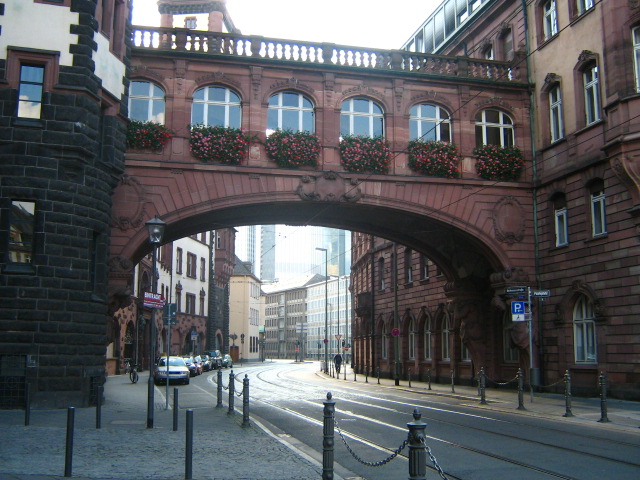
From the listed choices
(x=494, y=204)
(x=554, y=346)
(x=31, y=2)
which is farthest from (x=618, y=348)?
(x=31, y=2)

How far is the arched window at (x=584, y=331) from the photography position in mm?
22969

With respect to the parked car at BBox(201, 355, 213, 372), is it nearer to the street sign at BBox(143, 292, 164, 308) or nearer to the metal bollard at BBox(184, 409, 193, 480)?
the street sign at BBox(143, 292, 164, 308)

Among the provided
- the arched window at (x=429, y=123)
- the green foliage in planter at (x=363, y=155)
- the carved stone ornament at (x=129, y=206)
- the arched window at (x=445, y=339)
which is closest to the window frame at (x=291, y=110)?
the green foliage in planter at (x=363, y=155)

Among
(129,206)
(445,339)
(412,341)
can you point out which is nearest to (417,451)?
(129,206)

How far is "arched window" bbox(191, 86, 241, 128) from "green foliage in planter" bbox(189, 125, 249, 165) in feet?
2.15

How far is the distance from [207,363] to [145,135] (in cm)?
3608

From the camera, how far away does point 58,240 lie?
1852 centimetres

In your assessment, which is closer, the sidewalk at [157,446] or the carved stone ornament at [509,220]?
the sidewalk at [157,446]

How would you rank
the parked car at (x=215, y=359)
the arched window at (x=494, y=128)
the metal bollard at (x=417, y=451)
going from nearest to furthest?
1. the metal bollard at (x=417, y=451)
2. the arched window at (x=494, y=128)
3. the parked car at (x=215, y=359)

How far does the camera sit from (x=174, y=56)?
81.3ft

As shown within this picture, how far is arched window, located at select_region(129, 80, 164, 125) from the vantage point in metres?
24.5

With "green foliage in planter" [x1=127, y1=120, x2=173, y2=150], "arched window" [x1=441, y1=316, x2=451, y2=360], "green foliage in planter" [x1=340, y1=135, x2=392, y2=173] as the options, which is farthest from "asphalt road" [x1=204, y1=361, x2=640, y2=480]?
"arched window" [x1=441, y1=316, x2=451, y2=360]

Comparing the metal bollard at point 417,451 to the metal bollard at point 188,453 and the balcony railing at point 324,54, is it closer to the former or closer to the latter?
the metal bollard at point 188,453

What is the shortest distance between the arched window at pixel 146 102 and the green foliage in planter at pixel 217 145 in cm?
143
